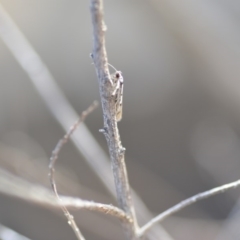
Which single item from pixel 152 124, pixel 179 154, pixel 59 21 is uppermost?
pixel 59 21

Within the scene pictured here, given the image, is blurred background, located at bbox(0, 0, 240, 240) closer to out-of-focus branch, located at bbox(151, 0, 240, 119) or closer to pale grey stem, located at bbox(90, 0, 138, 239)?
out-of-focus branch, located at bbox(151, 0, 240, 119)

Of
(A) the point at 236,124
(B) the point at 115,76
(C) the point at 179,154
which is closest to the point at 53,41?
(C) the point at 179,154

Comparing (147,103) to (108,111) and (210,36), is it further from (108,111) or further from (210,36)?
(108,111)

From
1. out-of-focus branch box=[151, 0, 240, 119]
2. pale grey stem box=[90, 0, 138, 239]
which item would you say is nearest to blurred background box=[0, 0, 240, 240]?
out-of-focus branch box=[151, 0, 240, 119]

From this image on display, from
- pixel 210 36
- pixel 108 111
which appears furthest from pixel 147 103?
pixel 108 111

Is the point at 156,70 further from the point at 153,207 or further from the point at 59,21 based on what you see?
the point at 153,207
